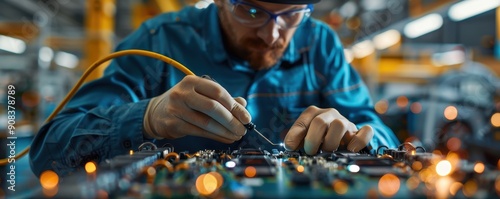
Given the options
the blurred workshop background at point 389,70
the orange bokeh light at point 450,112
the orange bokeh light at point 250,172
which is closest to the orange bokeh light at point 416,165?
the orange bokeh light at point 250,172

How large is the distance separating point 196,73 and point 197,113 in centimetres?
54

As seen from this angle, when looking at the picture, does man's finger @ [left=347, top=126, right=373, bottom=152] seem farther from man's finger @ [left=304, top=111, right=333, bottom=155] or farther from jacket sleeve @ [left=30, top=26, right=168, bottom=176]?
jacket sleeve @ [left=30, top=26, right=168, bottom=176]

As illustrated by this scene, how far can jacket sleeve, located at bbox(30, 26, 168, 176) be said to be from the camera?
147 centimetres

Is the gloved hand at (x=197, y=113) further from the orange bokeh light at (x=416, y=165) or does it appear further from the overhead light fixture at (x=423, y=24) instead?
the overhead light fixture at (x=423, y=24)

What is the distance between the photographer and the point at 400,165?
0.98m

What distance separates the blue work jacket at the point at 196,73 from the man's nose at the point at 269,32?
0.31 meters

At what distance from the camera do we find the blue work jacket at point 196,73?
151 centimetres

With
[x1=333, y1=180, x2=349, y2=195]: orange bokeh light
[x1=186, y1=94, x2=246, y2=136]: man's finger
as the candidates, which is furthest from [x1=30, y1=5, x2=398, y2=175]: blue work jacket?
[x1=333, y1=180, x2=349, y2=195]: orange bokeh light

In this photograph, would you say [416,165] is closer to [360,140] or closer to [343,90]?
[360,140]

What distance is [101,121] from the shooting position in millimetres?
1511

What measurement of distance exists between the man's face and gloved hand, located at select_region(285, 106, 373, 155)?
39 centimetres

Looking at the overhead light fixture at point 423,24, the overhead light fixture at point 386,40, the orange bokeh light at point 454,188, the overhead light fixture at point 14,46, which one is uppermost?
the overhead light fixture at point 14,46

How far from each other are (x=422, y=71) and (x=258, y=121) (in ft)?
32.4

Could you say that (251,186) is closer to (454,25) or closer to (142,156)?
(142,156)
